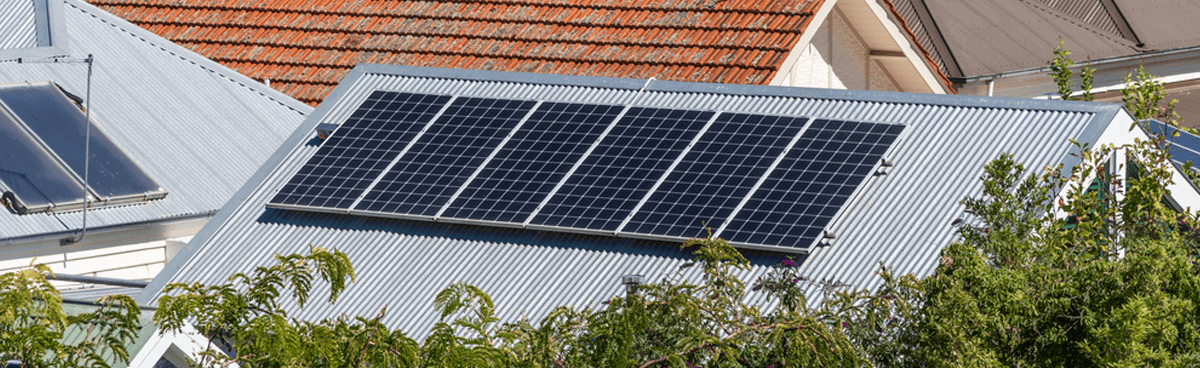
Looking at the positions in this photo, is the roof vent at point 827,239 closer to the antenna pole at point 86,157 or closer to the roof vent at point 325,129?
the roof vent at point 325,129

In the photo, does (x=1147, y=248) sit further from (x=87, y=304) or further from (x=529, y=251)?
(x=87, y=304)

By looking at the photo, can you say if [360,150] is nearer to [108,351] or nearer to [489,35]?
[108,351]

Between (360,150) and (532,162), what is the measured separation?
1.87 m

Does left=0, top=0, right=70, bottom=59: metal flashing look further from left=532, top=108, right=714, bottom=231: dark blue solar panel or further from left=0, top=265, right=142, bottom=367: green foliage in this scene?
left=0, top=265, right=142, bottom=367: green foliage

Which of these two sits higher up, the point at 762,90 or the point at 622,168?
the point at 762,90

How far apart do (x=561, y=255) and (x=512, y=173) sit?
126 cm

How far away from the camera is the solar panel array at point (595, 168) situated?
11766 mm

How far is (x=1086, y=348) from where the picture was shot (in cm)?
769

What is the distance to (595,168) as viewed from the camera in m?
12.8

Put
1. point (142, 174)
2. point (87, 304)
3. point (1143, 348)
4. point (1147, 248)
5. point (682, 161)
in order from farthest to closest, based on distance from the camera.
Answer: point (142, 174) < point (682, 161) < point (87, 304) < point (1147, 248) < point (1143, 348)

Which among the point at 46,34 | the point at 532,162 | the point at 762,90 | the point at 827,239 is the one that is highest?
the point at 762,90

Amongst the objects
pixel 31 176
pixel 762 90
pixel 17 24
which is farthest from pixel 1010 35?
pixel 31 176

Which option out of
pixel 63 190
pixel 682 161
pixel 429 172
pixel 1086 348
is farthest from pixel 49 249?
pixel 1086 348

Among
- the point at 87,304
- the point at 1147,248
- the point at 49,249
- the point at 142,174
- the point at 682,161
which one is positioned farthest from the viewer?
the point at 142,174
